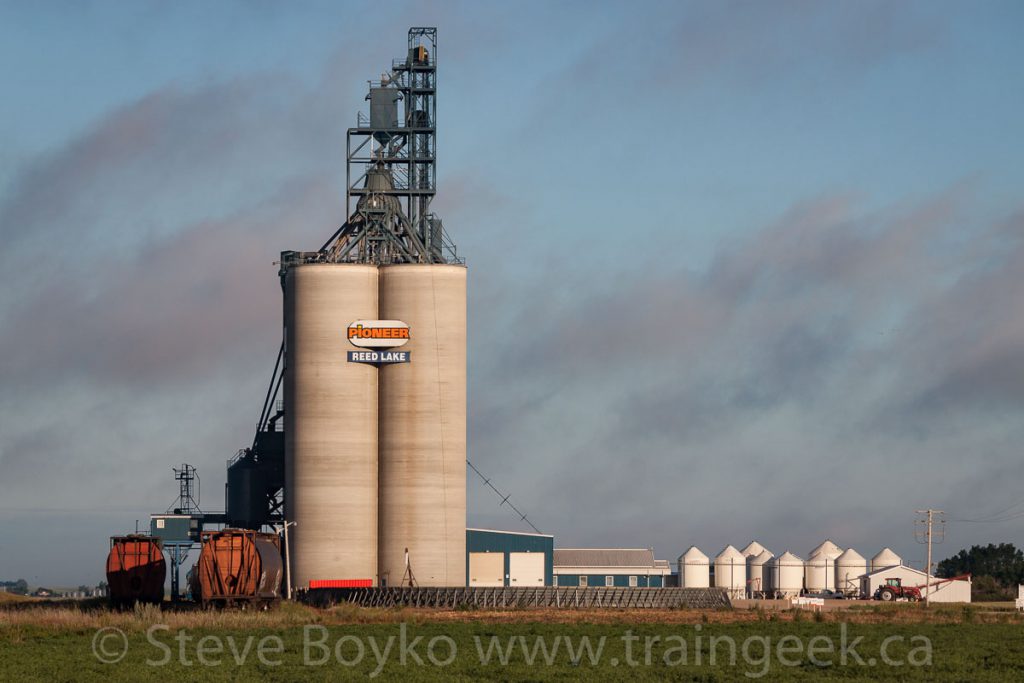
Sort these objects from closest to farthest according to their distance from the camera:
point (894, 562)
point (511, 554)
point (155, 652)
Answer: point (155, 652) < point (511, 554) < point (894, 562)

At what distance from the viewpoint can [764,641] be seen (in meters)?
55.6

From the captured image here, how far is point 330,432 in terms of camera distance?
96.1 metres

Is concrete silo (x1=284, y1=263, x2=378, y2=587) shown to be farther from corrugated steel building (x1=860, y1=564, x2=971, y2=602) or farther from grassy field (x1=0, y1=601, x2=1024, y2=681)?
corrugated steel building (x1=860, y1=564, x2=971, y2=602)

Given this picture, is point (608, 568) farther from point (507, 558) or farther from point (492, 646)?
point (492, 646)

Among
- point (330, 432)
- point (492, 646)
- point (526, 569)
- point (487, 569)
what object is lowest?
point (526, 569)

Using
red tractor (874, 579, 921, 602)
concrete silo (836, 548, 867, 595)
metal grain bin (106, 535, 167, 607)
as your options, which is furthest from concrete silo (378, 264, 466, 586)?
concrete silo (836, 548, 867, 595)

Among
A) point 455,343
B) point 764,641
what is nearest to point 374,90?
point 455,343

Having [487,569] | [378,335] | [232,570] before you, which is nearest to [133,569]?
[232,570]

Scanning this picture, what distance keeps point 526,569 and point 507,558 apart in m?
3.43

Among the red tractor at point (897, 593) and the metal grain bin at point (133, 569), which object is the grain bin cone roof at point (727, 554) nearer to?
the red tractor at point (897, 593)

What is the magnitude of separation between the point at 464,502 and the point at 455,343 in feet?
36.8

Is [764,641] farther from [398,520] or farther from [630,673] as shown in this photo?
[398,520]

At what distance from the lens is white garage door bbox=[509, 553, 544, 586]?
118 metres

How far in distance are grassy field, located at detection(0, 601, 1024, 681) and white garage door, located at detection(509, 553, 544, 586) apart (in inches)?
1785
